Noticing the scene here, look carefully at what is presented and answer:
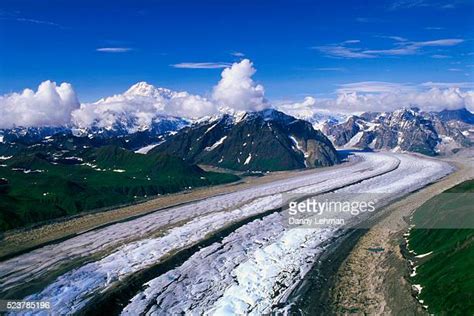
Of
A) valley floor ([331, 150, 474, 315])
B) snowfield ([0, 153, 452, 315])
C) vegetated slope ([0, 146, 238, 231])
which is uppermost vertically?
vegetated slope ([0, 146, 238, 231])

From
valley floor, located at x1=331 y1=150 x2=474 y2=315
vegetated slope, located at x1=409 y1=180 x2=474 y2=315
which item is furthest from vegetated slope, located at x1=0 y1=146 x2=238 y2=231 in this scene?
vegetated slope, located at x1=409 y1=180 x2=474 y2=315

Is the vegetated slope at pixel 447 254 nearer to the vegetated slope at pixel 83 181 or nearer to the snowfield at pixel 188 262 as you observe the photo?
the snowfield at pixel 188 262

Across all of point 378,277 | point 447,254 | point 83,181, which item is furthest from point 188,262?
point 83,181

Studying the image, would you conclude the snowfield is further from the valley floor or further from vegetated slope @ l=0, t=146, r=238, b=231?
vegetated slope @ l=0, t=146, r=238, b=231

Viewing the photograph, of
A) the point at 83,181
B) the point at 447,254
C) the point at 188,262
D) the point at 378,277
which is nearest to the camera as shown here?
the point at 447,254

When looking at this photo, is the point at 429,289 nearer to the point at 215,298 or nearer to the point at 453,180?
the point at 215,298

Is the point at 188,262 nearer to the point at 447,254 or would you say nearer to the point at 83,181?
the point at 447,254
